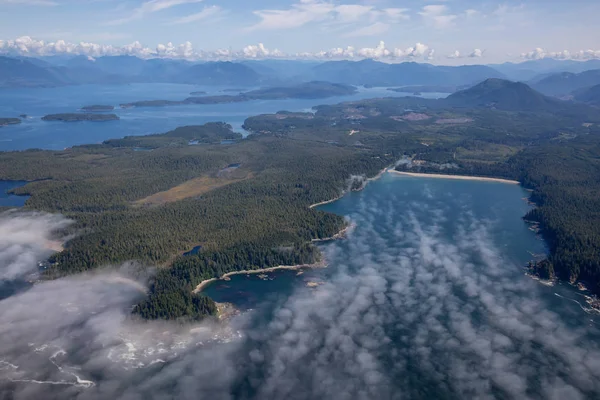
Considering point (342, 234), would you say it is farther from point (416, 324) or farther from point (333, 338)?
point (333, 338)

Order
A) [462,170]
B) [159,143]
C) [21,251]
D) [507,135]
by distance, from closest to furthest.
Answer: [21,251]
[462,170]
[159,143]
[507,135]

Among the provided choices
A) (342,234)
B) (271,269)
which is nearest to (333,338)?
(271,269)

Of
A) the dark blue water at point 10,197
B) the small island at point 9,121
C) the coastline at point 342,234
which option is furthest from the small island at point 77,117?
the coastline at point 342,234

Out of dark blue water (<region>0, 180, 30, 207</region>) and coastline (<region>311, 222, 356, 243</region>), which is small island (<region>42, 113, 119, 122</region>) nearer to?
dark blue water (<region>0, 180, 30, 207</region>)

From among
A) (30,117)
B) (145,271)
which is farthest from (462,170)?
(30,117)

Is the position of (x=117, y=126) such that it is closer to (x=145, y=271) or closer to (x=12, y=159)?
(x=12, y=159)

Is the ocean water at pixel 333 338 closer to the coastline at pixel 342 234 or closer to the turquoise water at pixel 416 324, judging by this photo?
the turquoise water at pixel 416 324
